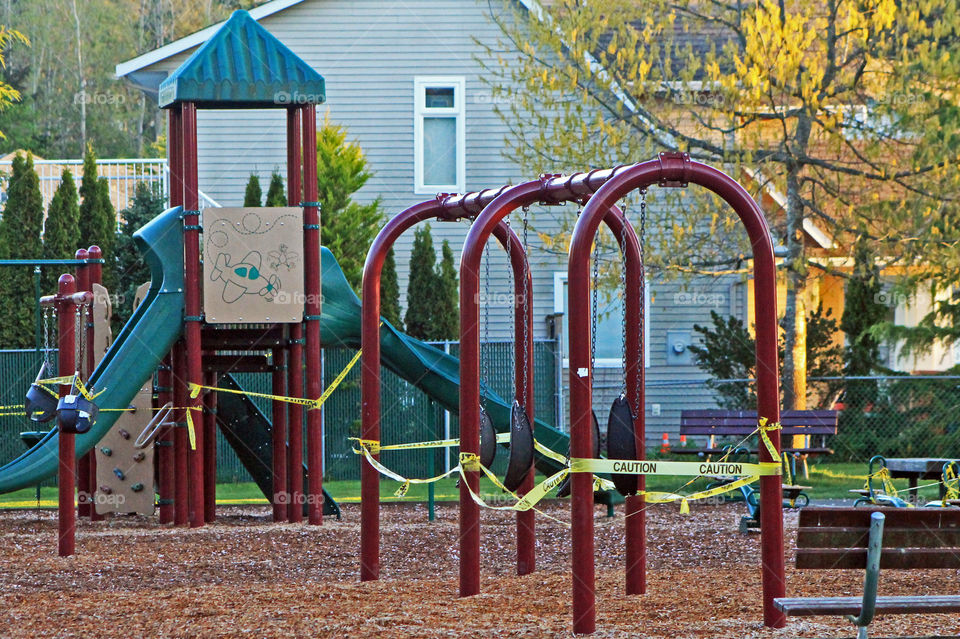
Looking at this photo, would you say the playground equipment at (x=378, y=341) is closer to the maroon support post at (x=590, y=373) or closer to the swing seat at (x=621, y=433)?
Result: the swing seat at (x=621, y=433)

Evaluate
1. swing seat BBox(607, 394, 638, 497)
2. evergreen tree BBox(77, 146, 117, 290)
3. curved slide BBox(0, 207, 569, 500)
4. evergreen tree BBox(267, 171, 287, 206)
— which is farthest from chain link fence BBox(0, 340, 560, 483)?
swing seat BBox(607, 394, 638, 497)

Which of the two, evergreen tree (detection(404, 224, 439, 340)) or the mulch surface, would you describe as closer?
the mulch surface

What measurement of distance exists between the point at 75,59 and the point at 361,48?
2930 cm

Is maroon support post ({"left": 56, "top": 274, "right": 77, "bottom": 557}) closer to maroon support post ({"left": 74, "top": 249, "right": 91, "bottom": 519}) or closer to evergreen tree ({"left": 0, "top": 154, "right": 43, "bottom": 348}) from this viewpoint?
maroon support post ({"left": 74, "top": 249, "right": 91, "bottom": 519})

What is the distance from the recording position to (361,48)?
71.5 ft

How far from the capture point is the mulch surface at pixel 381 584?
680 cm

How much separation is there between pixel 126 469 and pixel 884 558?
8589 millimetres

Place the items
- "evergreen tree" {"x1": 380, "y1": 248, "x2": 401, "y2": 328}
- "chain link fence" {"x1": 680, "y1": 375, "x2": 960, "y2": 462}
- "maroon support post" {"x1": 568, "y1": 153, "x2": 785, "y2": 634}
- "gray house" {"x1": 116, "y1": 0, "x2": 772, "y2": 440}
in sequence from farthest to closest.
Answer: "gray house" {"x1": 116, "y1": 0, "x2": 772, "y2": 440}
"evergreen tree" {"x1": 380, "y1": 248, "x2": 401, "y2": 328}
"chain link fence" {"x1": 680, "y1": 375, "x2": 960, "y2": 462}
"maroon support post" {"x1": 568, "y1": 153, "x2": 785, "y2": 634}

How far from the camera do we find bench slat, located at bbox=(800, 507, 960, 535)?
20.1ft

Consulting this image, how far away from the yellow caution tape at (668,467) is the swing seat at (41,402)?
6.69 metres

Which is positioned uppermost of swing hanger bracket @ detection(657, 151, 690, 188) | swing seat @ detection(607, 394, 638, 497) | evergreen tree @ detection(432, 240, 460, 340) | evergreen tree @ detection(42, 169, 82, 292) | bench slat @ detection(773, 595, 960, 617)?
evergreen tree @ detection(42, 169, 82, 292)

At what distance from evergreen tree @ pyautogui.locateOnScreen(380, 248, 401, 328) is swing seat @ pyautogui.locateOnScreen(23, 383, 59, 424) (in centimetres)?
816

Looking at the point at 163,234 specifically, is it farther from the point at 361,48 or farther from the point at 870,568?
the point at 361,48

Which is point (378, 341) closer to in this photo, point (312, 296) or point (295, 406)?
point (312, 296)
